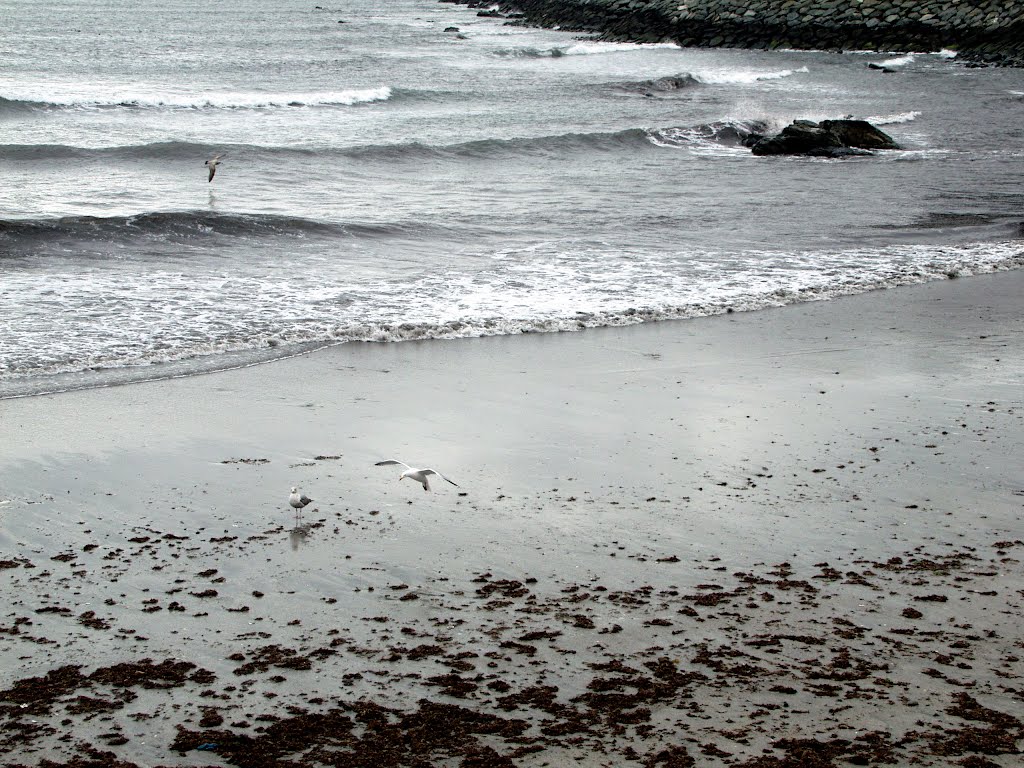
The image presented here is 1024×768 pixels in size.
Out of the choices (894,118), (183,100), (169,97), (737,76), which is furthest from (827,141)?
(737,76)

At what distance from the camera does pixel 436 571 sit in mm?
5574

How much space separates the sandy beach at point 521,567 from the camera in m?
4.26

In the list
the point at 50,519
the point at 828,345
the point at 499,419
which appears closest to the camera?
the point at 50,519

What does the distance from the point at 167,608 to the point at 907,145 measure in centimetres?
2262

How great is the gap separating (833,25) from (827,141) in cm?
2988

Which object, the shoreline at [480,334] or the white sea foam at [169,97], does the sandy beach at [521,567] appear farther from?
the white sea foam at [169,97]

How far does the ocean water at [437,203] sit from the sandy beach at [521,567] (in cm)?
191

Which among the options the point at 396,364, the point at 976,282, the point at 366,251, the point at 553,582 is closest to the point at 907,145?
the point at 976,282

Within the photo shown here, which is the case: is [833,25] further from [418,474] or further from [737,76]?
[418,474]

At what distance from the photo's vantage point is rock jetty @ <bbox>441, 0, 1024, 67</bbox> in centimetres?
4544

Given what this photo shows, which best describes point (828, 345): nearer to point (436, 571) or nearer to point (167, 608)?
point (436, 571)

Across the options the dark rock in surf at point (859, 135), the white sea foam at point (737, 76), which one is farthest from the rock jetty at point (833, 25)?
the dark rock in surf at point (859, 135)

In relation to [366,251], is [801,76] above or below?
above

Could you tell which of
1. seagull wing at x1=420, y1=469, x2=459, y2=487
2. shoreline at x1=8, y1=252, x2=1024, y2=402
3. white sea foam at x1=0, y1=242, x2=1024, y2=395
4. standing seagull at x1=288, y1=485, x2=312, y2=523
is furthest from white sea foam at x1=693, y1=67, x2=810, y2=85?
standing seagull at x1=288, y1=485, x2=312, y2=523
